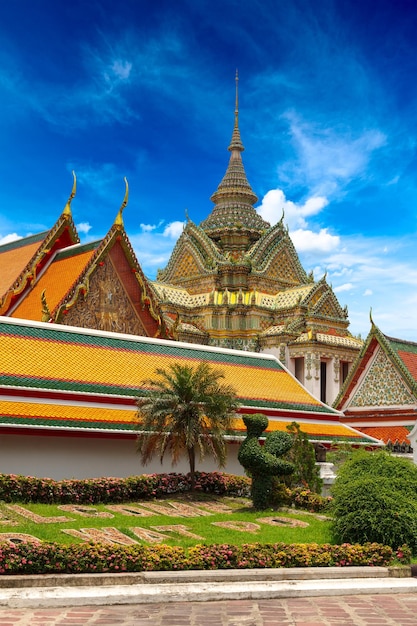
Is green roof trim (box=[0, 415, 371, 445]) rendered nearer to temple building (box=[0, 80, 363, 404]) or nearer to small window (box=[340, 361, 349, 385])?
temple building (box=[0, 80, 363, 404])

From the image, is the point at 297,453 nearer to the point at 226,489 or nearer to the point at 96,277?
the point at 226,489

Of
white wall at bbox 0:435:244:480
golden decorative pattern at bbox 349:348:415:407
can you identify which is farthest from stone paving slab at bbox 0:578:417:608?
golden decorative pattern at bbox 349:348:415:407

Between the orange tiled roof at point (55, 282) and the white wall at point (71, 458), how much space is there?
18.3 ft

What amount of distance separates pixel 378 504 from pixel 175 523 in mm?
3049

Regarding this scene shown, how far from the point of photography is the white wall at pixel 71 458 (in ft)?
49.6

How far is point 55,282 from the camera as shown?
22516mm

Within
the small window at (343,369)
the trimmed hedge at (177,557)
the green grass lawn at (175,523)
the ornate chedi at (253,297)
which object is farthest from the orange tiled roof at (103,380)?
the small window at (343,369)

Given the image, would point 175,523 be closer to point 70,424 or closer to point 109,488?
point 109,488

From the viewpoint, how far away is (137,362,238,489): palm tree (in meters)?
14.6

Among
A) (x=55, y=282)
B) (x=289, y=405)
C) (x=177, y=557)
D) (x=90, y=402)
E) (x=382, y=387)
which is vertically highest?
(x=55, y=282)

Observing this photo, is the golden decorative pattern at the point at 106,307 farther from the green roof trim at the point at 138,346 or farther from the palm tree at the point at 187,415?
the palm tree at the point at 187,415

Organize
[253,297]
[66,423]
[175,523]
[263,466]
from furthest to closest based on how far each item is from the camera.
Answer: [253,297]
[66,423]
[263,466]
[175,523]

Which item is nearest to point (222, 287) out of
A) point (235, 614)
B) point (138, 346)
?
point (138, 346)

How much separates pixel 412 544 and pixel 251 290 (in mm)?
32869
